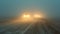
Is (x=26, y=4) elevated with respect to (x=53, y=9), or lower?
elevated

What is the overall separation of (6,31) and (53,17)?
52cm

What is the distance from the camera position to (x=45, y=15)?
1053mm

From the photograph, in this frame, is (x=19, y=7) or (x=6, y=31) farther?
(x=19, y=7)

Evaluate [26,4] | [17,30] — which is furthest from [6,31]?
[26,4]

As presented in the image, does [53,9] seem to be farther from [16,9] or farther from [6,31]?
[6,31]

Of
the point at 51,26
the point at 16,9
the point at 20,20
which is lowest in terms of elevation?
the point at 51,26

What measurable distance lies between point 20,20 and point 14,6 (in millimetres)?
176

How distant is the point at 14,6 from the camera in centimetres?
109

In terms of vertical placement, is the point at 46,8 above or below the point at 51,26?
above

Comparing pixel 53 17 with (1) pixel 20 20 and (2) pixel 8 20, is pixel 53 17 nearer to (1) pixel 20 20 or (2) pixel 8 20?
(1) pixel 20 20

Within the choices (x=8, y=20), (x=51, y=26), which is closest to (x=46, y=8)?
(x=51, y=26)

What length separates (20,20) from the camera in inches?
41.5

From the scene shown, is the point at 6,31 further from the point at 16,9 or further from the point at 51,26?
the point at 51,26

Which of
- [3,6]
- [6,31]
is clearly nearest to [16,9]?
[3,6]
